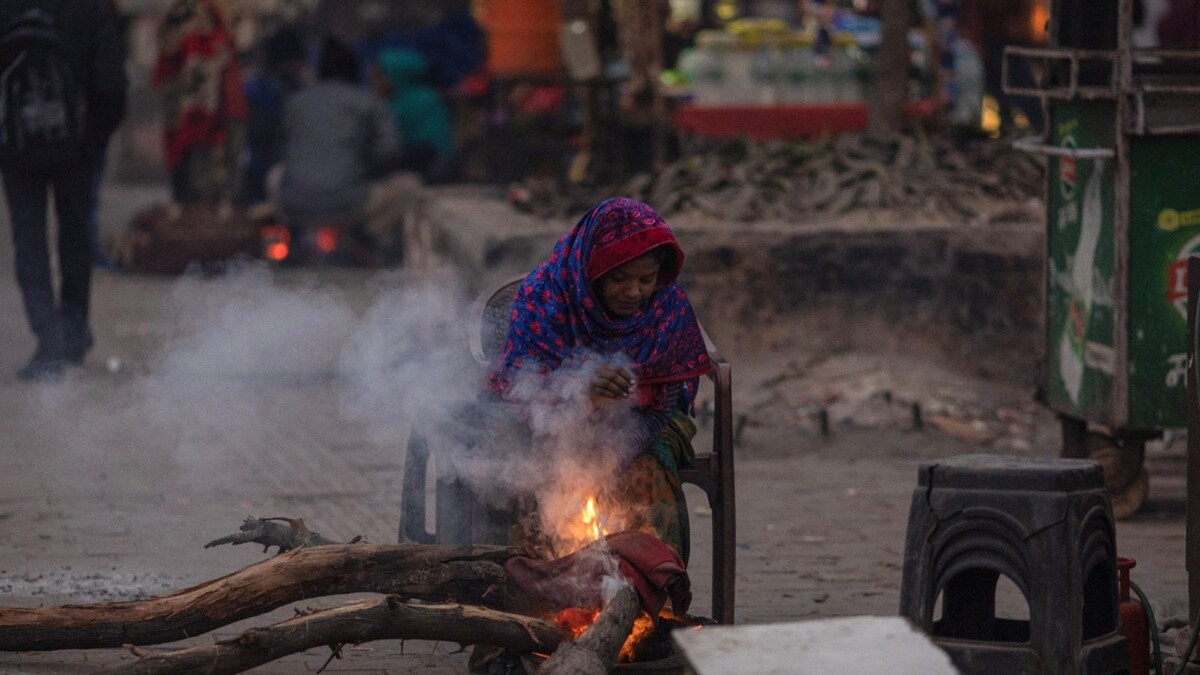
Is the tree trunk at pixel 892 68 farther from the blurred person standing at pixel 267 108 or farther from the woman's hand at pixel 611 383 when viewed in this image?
the blurred person standing at pixel 267 108

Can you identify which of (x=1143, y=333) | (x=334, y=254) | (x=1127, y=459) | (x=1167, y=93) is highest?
(x=1167, y=93)

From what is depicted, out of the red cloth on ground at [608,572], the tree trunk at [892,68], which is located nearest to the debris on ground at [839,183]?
the tree trunk at [892,68]

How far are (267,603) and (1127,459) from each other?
3393 millimetres

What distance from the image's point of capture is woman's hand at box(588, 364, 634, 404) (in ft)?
15.6

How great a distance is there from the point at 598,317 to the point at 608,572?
72 centimetres

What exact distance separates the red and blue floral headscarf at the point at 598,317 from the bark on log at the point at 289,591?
568 mm

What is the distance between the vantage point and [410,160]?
15859 mm

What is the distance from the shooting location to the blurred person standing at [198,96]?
→ 14.5 meters

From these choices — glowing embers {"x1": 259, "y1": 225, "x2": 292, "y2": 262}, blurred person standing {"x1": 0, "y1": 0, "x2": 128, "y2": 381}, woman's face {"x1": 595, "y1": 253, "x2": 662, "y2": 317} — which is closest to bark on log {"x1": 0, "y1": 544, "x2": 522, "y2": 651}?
woman's face {"x1": 595, "y1": 253, "x2": 662, "y2": 317}

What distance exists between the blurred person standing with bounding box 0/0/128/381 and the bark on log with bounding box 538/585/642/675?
5914 mm

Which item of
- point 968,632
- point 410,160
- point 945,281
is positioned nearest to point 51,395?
point 945,281

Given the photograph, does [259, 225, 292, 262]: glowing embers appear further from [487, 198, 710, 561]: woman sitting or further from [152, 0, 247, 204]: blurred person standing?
[487, 198, 710, 561]: woman sitting

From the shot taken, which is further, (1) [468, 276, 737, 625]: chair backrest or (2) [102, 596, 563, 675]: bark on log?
(1) [468, 276, 737, 625]: chair backrest

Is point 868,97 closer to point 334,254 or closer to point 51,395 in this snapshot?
point 334,254
